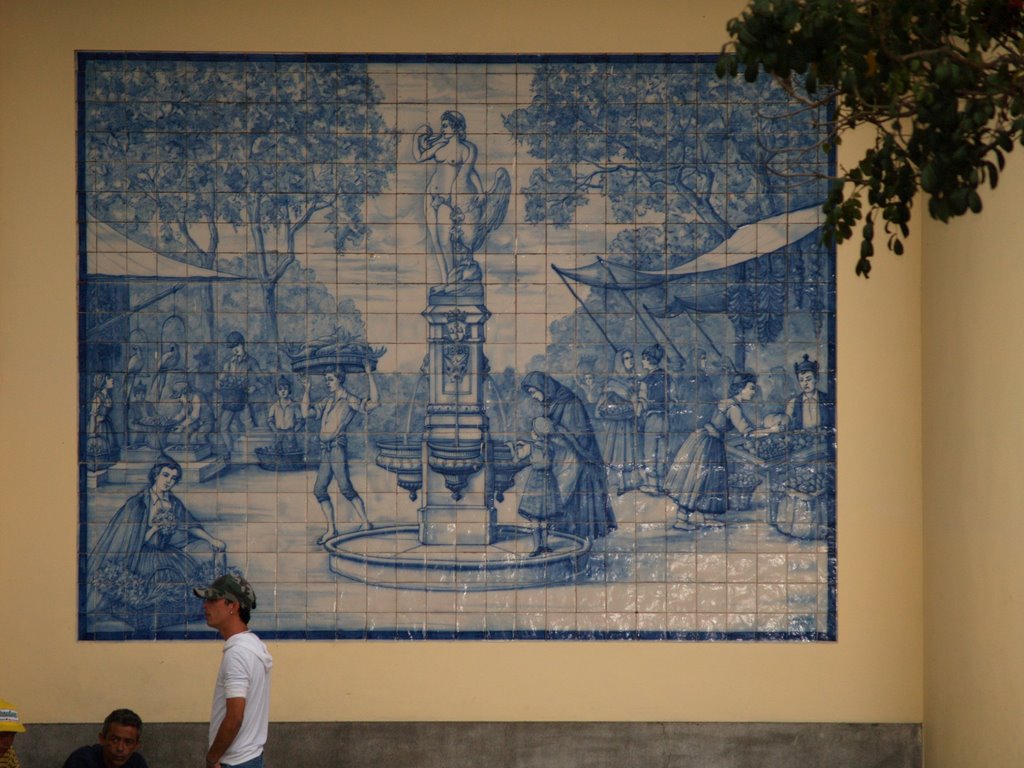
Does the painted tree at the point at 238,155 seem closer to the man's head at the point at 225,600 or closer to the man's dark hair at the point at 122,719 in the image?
the man's head at the point at 225,600

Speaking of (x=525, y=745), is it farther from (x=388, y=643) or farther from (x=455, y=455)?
(x=455, y=455)

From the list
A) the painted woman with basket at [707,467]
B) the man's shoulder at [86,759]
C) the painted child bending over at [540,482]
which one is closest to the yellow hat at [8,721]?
the man's shoulder at [86,759]

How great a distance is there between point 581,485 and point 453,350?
0.80 meters

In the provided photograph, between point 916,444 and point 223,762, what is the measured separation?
10.5ft

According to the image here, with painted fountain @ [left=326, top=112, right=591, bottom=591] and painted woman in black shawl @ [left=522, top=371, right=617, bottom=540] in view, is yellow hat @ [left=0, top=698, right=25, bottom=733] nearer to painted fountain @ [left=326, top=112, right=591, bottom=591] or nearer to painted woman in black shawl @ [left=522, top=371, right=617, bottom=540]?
painted fountain @ [left=326, top=112, right=591, bottom=591]

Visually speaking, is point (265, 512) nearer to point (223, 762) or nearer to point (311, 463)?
point (311, 463)

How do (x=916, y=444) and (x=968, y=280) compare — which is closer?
(x=968, y=280)

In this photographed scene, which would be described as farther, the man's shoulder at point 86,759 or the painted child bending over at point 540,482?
the painted child bending over at point 540,482

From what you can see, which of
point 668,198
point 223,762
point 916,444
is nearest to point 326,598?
point 223,762

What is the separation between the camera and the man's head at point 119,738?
16.2 ft

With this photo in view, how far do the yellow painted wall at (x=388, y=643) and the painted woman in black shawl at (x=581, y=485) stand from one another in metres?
0.51

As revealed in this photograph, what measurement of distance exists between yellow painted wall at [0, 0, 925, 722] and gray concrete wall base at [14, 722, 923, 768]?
58mm

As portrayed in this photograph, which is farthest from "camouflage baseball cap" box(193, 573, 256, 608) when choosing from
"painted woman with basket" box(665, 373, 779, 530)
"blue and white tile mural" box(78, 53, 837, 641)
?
"painted woman with basket" box(665, 373, 779, 530)

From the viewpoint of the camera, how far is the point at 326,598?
228 inches
